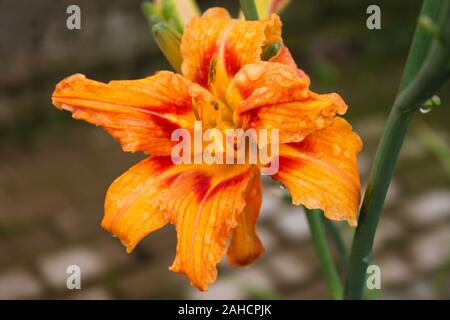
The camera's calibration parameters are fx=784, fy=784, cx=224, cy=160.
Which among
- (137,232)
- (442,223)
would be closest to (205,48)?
(137,232)

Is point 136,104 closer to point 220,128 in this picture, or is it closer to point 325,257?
point 220,128

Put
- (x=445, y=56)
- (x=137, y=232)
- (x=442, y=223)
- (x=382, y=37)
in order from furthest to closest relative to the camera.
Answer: (x=382, y=37), (x=442, y=223), (x=137, y=232), (x=445, y=56)

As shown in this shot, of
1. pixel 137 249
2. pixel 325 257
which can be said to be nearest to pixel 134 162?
pixel 137 249

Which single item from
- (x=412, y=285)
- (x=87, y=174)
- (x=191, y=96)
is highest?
(x=191, y=96)

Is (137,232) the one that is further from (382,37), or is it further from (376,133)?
(382,37)

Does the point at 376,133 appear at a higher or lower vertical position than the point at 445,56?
lower

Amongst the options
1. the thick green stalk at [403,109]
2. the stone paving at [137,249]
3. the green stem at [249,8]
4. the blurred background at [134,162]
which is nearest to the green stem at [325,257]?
the thick green stalk at [403,109]

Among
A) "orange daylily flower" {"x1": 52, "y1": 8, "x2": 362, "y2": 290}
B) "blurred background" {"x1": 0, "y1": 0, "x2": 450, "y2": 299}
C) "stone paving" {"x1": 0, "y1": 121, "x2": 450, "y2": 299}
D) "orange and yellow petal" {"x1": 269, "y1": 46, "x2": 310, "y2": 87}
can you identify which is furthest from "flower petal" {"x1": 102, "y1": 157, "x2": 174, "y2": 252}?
"stone paving" {"x1": 0, "y1": 121, "x2": 450, "y2": 299}
